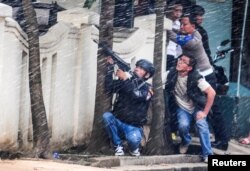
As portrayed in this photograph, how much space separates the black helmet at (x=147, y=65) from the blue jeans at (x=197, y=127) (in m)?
0.92

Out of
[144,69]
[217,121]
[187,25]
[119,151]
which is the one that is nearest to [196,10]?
[187,25]

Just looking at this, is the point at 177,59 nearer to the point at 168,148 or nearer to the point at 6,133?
the point at 168,148

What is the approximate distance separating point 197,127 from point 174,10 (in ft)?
7.22

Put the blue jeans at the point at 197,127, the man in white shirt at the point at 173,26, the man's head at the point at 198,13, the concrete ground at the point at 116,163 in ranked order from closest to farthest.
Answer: the concrete ground at the point at 116,163, the blue jeans at the point at 197,127, the man in white shirt at the point at 173,26, the man's head at the point at 198,13

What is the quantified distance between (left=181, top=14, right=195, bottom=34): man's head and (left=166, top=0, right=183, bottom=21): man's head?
13 cm

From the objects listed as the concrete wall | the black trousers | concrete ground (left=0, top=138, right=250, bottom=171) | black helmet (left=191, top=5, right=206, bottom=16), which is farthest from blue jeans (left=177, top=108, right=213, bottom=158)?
black helmet (left=191, top=5, right=206, bottom=16)

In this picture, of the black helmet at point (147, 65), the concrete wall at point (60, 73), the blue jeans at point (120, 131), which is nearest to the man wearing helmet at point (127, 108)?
the blue jeans at point (120, 131)

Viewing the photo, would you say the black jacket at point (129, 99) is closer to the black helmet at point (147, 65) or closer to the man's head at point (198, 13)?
the black helmet at point (147, 65)

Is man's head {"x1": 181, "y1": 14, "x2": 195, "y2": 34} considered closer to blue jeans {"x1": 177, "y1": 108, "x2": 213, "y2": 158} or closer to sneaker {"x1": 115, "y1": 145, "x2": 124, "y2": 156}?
blue jeans {"x1": 177, "y1": 108, "x2": 213, "y2": 158}

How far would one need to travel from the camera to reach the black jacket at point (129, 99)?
30.6 ft

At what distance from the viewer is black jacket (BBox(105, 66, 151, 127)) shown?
931 cm

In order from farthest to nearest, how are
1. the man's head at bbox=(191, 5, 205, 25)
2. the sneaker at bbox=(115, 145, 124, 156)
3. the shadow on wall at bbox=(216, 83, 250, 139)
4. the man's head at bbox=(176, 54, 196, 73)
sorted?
the shadow on wall at bbox=(216, 83, 250, 139)
the man's head at bbox=(191, 5, 205, 25)
the man's head at bbox=(176, 54, 196, 73)
the sneaker at bbox=(115, 145, 124, 156)

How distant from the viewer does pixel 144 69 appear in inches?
377

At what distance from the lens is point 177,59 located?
10.1 metres
